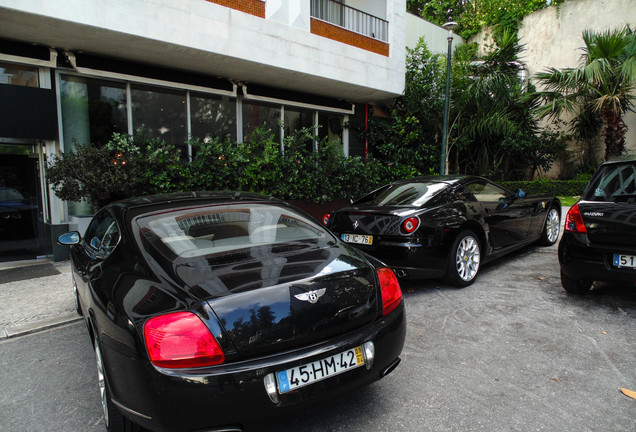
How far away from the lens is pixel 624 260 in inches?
143

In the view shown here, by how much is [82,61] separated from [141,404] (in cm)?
758

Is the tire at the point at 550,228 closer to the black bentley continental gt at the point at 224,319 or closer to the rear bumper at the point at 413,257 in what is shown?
the rear bumper at the point at 413,257

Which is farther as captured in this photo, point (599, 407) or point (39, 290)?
point (39, 290)

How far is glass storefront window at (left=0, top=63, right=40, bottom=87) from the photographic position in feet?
22.5

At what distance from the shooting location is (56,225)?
7293mm

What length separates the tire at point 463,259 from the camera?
180 inches

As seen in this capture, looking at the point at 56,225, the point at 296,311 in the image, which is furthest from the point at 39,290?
the point at 296,311

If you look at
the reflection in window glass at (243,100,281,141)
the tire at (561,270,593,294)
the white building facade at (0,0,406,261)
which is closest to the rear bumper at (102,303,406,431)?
the tire at (561,270,593,294)

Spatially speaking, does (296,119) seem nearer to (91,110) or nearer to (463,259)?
(91,110)

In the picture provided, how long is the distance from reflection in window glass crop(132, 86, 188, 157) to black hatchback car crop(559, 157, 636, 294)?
24.6 feet

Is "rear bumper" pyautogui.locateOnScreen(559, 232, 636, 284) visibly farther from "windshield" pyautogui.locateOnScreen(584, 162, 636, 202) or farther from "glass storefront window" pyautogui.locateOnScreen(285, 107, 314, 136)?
"glass storefront window" pyautogui.locateOnScreen(285, 107, 314, 136)

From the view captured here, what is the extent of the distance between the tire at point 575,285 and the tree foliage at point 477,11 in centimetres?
1643

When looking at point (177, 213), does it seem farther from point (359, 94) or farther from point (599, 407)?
point (359, 94)

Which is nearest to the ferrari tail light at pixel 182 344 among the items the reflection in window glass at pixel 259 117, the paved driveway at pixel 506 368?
the paved driveway at pixel 506 368
